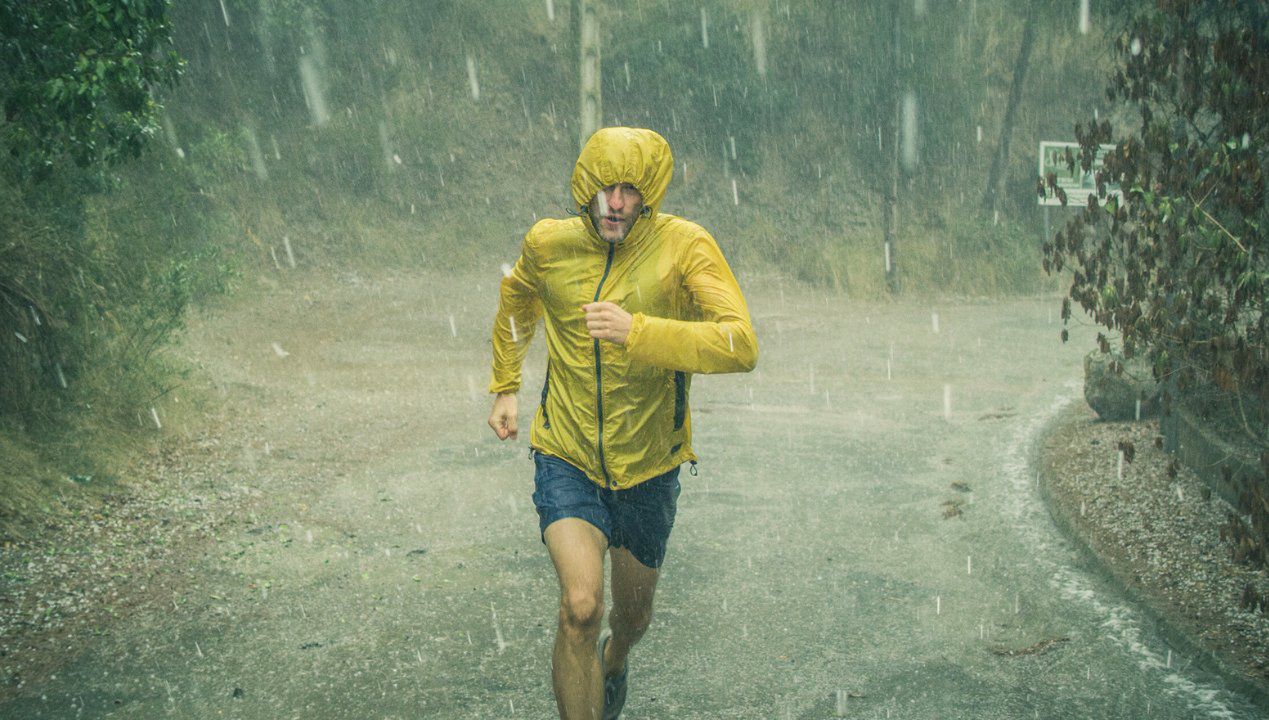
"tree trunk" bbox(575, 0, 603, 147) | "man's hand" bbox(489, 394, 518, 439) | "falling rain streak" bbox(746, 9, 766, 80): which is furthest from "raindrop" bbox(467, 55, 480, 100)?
"man's hand" bbox(489, 394, 518, 439)

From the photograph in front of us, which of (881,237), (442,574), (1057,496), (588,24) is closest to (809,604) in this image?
(442,574)

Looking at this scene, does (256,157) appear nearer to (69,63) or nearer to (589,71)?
(589,71)

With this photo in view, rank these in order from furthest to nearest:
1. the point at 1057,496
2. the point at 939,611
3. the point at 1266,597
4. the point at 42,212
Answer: the point at 42,212 < the point at 1057,496 < the point at 939,611 < the point at 1266,597

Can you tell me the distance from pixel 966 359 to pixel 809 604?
33.7ft

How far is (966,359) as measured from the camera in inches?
596

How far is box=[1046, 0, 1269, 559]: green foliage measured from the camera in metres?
4.79

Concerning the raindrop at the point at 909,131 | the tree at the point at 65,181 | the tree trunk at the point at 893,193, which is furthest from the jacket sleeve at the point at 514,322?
the raindrop at the point at 909,131

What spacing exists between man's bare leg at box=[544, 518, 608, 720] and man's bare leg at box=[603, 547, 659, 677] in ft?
1.50

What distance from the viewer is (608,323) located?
11.0 feet

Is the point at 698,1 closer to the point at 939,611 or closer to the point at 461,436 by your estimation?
the point at 461,436

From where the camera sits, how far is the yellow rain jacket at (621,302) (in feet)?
12.0

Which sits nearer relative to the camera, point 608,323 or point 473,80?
point 608,323

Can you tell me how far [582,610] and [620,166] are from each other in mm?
1439

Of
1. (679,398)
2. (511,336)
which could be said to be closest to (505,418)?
(511,336)
